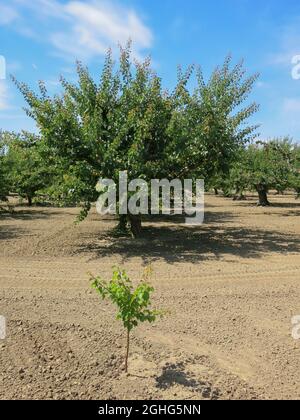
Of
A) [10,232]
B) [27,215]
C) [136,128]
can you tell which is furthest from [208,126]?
[27,215]

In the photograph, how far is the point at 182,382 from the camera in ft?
13.9

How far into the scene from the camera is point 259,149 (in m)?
28.4

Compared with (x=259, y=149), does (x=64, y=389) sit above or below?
below

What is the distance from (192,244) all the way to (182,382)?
8210mm

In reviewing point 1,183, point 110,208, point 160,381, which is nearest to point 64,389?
point 160,381

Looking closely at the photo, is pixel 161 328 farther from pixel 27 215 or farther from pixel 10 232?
pixel 27 215

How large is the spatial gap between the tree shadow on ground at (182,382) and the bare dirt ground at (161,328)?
0.01 m

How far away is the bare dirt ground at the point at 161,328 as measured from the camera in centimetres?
420

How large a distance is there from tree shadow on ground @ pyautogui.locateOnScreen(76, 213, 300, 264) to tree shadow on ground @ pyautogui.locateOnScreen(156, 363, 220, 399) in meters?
5.26

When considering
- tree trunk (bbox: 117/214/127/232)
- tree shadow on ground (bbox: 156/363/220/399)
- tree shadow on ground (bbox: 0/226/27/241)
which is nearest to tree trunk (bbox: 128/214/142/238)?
tree trunk (bbox: 117/214/127/232)

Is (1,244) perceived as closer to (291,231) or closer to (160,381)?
(160,381)

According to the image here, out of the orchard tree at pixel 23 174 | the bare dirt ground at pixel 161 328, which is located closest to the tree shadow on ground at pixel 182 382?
the bare dirt ground at pixel 161 328

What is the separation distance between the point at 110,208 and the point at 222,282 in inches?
178

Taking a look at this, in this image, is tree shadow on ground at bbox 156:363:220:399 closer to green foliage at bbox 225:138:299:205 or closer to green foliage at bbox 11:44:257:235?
green foliage at bbox 11:44:257:235
